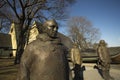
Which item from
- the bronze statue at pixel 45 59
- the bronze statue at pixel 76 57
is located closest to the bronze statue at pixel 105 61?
the bronze statue at pixel 76 57

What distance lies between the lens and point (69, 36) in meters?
64.6

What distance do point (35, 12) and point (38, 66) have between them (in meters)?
22.7

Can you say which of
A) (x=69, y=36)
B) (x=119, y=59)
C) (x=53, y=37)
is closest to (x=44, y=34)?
(x=53, y=37)

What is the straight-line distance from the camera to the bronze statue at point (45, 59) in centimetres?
287

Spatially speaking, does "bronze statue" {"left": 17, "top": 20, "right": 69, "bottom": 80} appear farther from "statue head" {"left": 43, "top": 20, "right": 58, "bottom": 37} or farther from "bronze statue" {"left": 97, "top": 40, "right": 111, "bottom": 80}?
"bronze statue" {"left": 97, "top": 40, "right": 111, "bottom": 80}

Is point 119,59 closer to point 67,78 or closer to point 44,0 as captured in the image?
point 44,0

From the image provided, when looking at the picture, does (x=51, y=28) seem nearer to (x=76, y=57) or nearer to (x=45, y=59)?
(x=45, y=59)

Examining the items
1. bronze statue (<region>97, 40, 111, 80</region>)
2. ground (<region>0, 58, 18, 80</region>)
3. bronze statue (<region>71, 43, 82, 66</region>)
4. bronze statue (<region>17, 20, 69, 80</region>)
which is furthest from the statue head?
ground (<region>0, 58, 18, 80</region>)

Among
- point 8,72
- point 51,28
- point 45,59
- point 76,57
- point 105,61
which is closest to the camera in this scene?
point 45,59

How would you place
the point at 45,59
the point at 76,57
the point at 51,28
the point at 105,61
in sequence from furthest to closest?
the point at 76,57 → the point at 105,61 → the point at 51,28 → the point at 45,59

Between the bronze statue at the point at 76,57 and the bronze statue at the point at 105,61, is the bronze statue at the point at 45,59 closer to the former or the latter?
the bronze statue at the point at 105,61

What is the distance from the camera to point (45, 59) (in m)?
2.90

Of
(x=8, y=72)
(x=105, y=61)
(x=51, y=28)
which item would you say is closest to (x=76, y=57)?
(x=105, y=61)

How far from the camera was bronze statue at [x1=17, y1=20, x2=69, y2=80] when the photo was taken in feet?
9.43
